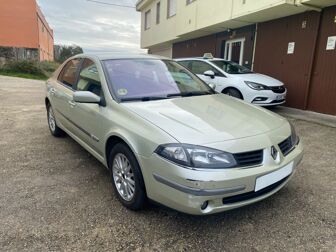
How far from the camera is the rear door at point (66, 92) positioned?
3980mm

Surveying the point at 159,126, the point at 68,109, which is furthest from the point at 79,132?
the point at 159,126

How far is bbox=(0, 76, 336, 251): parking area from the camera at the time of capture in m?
2.28

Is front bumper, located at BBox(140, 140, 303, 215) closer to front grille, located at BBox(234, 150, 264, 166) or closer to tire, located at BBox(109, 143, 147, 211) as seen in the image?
front grille, located at BBox(234, 150, 264, 166)

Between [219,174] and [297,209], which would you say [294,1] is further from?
[219,174]

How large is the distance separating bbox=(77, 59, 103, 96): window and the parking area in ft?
3.46

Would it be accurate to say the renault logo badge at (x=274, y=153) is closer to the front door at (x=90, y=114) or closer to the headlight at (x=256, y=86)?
the front door at (x=90, y=114)

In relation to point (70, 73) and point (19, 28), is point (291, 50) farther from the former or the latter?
point (19, 28)

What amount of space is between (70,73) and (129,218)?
260 cm

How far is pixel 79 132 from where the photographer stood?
3.72 metres

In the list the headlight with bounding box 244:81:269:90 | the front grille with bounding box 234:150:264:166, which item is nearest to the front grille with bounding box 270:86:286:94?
the headlight with bounding box 244:81:269:90

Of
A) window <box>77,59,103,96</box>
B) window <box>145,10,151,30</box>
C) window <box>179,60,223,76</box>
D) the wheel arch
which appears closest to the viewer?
the wheel arch

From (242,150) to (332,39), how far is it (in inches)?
258

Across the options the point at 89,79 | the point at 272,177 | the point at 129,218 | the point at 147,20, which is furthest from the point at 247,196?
the point at 147,20

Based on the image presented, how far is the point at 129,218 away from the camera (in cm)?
262
